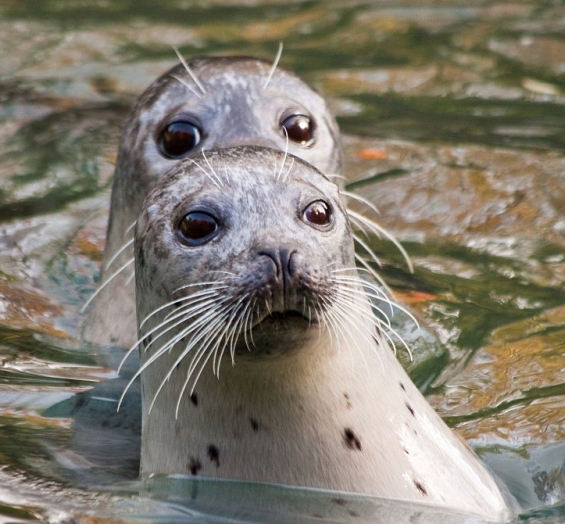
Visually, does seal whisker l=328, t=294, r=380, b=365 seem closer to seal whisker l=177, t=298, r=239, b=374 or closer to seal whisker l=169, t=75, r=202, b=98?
seal whisker l=177, t=298, r=239, b=374

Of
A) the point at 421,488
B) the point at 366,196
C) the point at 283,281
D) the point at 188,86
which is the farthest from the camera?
the point at 366,196

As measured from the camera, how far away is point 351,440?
411cm

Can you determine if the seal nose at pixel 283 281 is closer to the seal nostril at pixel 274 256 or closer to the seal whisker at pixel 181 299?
the seal nostril at pixel 274 256

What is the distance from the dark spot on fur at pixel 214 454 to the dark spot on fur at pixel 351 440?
0.38 meters

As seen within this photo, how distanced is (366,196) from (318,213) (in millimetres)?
3622

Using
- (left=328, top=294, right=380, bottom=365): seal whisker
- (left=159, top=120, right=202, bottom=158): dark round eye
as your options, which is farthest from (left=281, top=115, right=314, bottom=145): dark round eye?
(left=328, top=294, right=380, bottom=365): seal whisker

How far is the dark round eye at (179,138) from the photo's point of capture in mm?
6055

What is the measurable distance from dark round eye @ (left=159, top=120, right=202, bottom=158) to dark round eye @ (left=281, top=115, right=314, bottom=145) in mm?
392

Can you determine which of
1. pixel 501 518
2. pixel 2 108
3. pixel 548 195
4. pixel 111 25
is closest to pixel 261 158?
pixel 501 518

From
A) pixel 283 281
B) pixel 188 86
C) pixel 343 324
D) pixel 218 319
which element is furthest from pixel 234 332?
pixel 188 86

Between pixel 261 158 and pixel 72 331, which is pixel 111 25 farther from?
pixel 261 158

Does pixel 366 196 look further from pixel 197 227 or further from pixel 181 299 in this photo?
pixel 181 299

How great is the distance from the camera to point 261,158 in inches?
169

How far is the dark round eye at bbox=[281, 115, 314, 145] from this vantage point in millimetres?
6098
